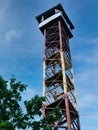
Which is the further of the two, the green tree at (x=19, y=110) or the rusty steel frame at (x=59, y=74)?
the rusty steel frame at (x=59, y=74)

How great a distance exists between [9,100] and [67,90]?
2040 cm

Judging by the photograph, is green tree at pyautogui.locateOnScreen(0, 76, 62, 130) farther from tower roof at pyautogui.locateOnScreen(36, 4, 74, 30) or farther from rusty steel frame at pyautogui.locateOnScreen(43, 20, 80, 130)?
tower roof at pyautogui.locateOnScreen(36, 4, 74, 30)

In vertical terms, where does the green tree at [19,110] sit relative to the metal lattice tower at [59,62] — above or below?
below

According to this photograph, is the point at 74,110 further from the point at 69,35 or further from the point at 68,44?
the point at 69,35

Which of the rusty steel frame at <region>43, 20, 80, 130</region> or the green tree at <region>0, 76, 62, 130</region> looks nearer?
the green tree at <region>0, 76, 62, 130</region>

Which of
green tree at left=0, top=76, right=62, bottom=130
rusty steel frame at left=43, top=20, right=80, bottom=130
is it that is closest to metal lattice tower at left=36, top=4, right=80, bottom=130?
rusty steel frame at left=43, top=20, right=80, bottom=130

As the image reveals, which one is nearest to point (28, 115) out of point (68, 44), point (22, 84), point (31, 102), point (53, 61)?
point (31, 102)

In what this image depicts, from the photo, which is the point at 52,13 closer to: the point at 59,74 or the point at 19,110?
the point at 59,74

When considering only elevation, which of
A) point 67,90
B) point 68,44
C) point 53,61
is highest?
point 68,44

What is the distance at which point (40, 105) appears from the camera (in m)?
16.2

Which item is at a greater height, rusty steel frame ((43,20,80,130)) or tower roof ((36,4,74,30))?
tower roof ((36,4,74,30))

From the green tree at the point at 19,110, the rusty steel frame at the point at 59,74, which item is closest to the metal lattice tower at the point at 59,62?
the rusty steel frame at the point at 59,74

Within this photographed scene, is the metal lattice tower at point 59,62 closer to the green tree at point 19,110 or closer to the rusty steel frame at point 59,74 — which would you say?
the rusty steel frame at point 59,74

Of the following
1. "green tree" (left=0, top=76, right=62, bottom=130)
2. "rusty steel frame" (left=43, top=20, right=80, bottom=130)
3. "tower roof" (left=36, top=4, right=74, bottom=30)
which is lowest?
"green tree" (left=0, top=76, right=62, bottom=130)
